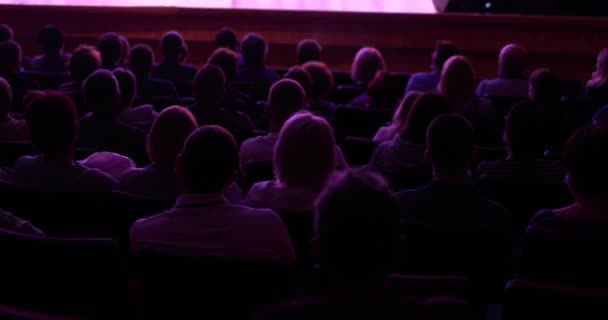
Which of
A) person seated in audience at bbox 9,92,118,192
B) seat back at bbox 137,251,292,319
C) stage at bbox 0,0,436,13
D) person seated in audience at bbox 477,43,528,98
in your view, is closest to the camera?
seat back at bbox 137,251,292,319

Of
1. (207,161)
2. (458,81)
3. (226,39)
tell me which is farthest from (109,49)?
(207,161)

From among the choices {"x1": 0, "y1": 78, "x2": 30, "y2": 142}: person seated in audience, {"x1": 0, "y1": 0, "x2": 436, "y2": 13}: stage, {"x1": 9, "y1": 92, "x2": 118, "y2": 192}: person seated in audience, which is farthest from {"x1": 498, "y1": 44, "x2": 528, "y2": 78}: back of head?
{"x1": 0, "y1": 0, "x2": 436, "y2": 13}: stage

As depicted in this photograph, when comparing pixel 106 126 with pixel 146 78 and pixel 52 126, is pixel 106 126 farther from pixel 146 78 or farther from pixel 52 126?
pixel 146 78

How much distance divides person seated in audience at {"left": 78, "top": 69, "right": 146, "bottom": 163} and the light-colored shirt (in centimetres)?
175

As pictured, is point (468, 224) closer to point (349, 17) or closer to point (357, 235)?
point (357, 235)

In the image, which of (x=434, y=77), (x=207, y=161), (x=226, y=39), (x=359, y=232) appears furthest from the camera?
(x=226, y=39)

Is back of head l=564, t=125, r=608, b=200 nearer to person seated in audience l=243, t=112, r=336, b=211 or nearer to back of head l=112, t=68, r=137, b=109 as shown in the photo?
person seated in audience l=243, t=112, r=336, b=211

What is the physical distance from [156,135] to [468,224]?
136 centimetres

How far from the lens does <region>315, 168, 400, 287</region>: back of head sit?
1455mm

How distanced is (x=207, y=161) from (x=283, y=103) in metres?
1.71

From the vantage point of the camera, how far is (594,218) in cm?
253

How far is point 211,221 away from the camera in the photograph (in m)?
2.41

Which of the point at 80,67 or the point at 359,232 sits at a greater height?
the point at 80,67

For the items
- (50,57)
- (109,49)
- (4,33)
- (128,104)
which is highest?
(4,33)
